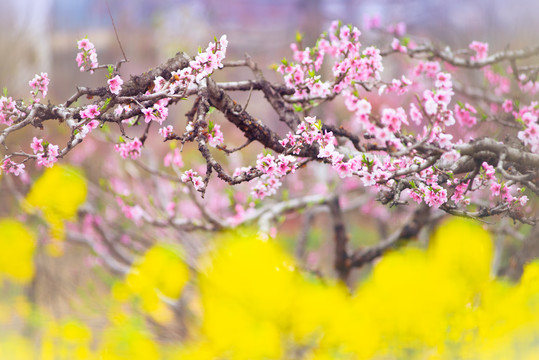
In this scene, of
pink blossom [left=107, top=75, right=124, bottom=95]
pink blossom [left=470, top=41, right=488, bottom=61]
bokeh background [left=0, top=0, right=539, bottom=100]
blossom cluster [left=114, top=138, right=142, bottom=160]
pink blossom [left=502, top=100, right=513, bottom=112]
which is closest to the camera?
pink blossom [left=107, top=75, right=124, bottom=95]

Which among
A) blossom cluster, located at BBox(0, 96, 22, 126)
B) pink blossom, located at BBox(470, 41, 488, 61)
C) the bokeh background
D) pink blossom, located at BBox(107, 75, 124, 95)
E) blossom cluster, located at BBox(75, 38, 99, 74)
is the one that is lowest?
pink blossom, located at BBox(107, 75, 124, 95)

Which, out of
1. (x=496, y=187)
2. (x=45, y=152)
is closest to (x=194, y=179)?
(x=45, y=152)

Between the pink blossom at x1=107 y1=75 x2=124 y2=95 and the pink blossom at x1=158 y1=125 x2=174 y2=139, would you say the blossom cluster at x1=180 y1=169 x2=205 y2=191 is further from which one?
the pink blossom at x1=107 y1=75 x2=124 y2=95

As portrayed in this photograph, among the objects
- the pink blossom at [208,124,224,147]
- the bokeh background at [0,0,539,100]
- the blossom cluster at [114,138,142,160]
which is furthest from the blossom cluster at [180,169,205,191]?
the bokeh background at [0,0,539,100]

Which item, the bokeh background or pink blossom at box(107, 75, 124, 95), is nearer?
pink blossom at box(107, 75, 124, 95)

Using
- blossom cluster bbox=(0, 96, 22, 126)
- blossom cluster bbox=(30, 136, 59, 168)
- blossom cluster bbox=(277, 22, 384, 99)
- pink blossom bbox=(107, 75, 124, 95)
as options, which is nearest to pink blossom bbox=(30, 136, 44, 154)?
blossom cluster bbox=(30, 136, 59, 168)

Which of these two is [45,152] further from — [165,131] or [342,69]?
[342,69]

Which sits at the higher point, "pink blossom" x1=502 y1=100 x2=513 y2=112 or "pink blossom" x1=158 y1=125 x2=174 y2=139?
"pink blossom" x1=502 y1=100 x2=513 y2=112

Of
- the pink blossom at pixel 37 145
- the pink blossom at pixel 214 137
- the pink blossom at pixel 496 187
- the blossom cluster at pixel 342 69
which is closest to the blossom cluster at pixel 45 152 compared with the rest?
the pink blossom at pixel 37 145

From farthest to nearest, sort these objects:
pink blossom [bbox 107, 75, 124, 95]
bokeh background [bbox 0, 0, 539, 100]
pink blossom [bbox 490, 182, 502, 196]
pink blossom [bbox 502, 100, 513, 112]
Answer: bokeh background [bbox 0, 0, 539, 100] < pink blossom [bbox 502, 100, 513, 112] < pink blossom [bbox 490, 182, 502, 196] < pink blossom [bbox 107, 75, 124, 95]

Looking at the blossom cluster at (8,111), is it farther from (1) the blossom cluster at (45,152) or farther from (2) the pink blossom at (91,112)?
(2) the pink blossom at (91,112)

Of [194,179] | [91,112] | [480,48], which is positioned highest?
[480,48]

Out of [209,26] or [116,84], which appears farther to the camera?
[209,26]

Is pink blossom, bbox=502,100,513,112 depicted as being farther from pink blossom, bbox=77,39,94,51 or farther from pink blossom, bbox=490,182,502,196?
pink blossom, bbox=77,39,94,51
